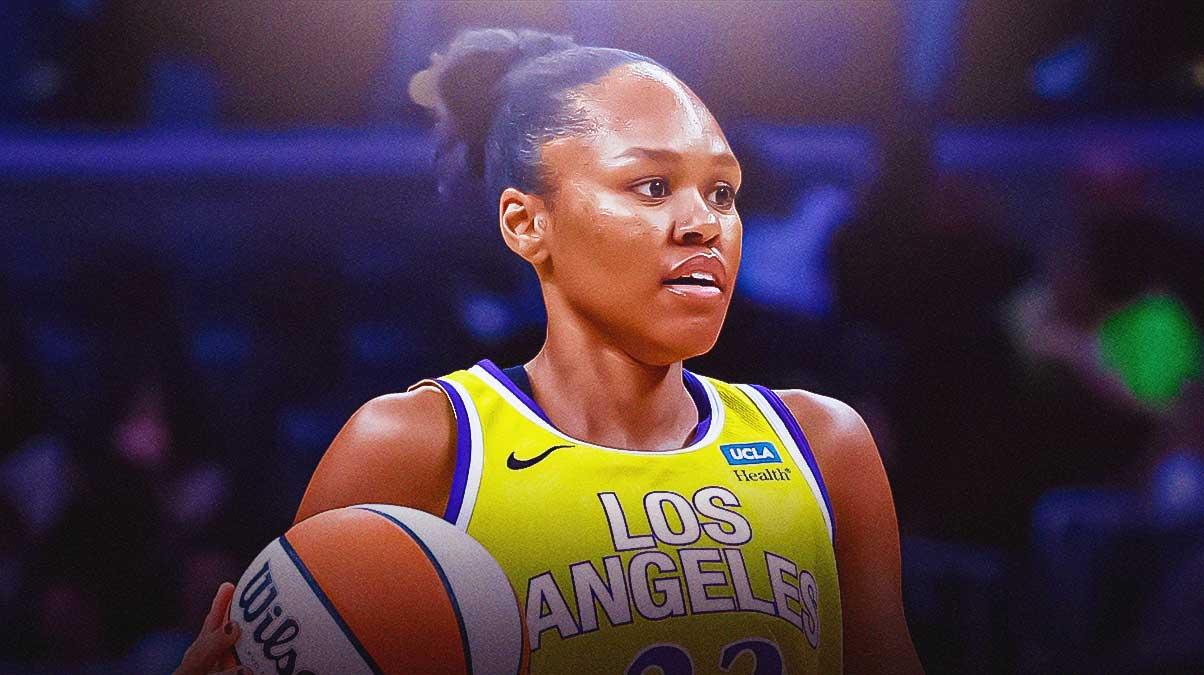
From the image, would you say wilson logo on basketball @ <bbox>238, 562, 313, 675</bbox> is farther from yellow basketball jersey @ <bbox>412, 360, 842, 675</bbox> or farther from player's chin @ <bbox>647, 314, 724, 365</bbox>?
player's chin @ <bbox>647, 314, 724, 365</bbox>

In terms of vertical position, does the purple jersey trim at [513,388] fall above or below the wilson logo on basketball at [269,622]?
above

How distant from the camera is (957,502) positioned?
7.84ft

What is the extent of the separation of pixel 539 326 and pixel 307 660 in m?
0.82

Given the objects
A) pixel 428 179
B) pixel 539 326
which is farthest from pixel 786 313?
pixel 428 179

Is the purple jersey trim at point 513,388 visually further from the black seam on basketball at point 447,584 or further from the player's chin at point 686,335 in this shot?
the black seam on basketball at point 447,584

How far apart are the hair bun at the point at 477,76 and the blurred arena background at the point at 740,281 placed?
5.8 inches

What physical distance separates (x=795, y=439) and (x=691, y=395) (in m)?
0.19

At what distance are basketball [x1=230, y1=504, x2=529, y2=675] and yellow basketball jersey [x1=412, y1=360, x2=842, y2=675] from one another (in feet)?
0.49

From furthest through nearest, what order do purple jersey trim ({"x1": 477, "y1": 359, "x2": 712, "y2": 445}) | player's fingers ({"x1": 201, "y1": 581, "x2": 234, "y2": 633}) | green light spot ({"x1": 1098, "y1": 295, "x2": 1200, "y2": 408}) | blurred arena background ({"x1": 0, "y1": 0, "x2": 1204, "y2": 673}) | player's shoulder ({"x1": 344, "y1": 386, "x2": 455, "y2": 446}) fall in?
1. green light spot ({"x1": 1098, "y1": 295, "x2": 1200, "y2": 408})
2. blurred arena background ({"x1": 0, "y1": 0, "x2": 1204, "y2": 673})
3. purple jersey trim ({"x1": 477, "y1": 359, "x2": 712, "y2": 445})
4. player's shoulder ({"x1": 344, "y1": 386, "x2": 455, "y2": 446})
5. player's fingers ({"x1": 201, "y1": 581, "x2": 234, "y2": 633})

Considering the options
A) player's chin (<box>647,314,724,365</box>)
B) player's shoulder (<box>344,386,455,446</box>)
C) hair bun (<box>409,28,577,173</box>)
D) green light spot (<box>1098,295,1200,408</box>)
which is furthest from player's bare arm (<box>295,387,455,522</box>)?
green light spot (<box>1098,295,1200,408</box>)

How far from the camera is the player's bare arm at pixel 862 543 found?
2.08 meters

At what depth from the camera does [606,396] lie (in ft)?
6.83

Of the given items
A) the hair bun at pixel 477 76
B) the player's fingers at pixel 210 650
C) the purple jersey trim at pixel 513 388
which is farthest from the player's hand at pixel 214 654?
the hair bun at pixel 477 76

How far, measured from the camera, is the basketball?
166 cm
